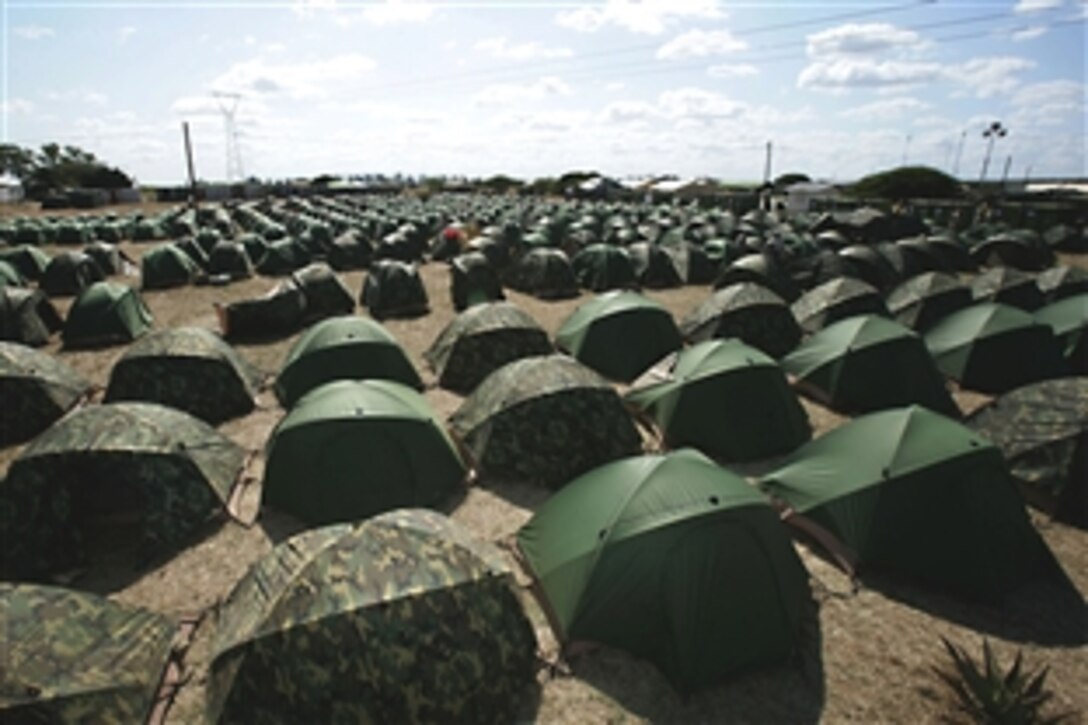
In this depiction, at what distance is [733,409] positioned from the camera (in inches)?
409

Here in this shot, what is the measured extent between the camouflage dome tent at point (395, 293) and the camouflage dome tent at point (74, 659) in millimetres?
15447

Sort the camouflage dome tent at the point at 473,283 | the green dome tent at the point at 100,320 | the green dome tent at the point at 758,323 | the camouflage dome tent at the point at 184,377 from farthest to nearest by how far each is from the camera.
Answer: the camouflage dome tent at the point at 473,283
the green dome tent at the point at 100,320
the green dome tent at the point at 758,323
the camouflage dome tent at the point at 184,377

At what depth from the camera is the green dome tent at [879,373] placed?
12.1 meters

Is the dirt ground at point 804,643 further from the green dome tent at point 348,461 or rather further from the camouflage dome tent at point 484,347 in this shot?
the camouflage dome tent at point 484,347

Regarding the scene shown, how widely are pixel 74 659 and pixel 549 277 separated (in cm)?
2002

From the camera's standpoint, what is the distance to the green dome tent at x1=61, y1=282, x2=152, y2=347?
16797mm

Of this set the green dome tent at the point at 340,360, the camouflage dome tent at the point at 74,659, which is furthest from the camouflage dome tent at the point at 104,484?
the green dome tent at the point at 340,360

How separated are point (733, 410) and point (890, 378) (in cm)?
430

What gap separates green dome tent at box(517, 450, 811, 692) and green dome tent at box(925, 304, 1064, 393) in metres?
10.0

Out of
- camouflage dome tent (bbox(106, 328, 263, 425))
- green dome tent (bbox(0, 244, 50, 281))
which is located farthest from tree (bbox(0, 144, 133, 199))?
camouflage dome tent (bbox(106, 328, 263, 425))

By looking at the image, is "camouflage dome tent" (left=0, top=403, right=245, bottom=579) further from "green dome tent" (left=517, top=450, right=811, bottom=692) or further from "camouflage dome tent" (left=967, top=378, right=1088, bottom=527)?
"camouflage dome tent" (left=967, top=378, right=1088, bottom=527)

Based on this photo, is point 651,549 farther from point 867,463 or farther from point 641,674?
point 867,463

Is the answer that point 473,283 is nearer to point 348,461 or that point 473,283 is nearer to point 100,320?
point 100,320

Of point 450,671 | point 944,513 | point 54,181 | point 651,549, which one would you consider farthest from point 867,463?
point 54,181
